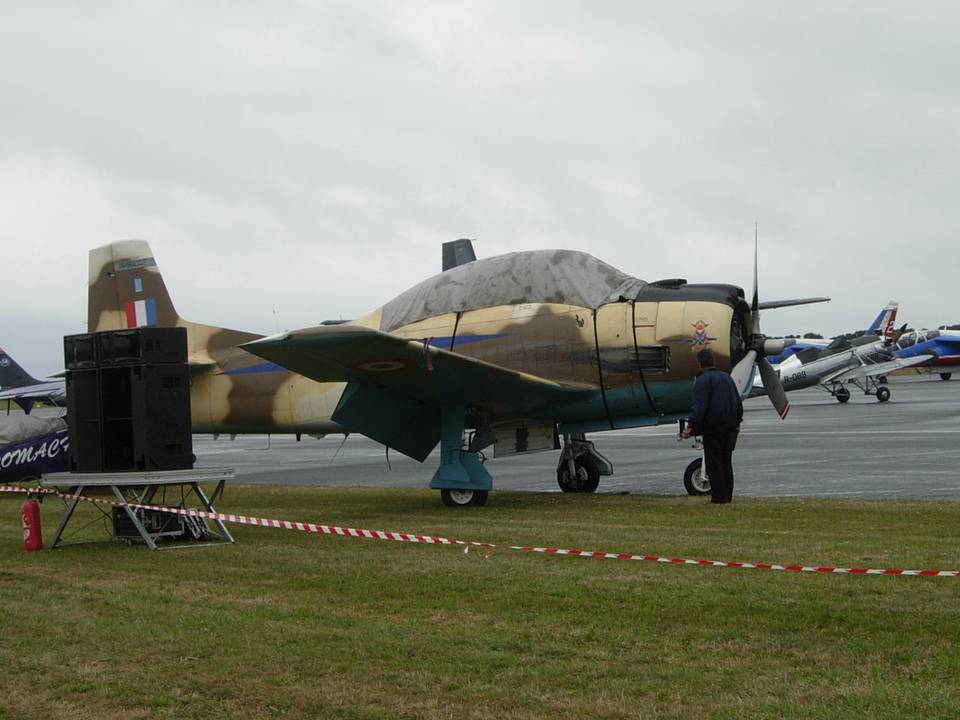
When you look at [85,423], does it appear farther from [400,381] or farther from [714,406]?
[714,406]

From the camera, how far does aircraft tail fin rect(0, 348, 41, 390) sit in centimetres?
4488

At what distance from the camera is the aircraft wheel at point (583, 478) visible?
16.2 meters

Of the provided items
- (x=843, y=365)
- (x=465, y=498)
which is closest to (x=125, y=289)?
(x=465, y=498)

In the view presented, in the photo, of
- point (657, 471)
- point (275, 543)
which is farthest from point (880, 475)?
point (275, 543)

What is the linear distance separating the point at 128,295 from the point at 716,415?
31.9 ft

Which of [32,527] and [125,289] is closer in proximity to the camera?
[32,527]

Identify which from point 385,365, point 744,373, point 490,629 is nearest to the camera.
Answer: point 490,629

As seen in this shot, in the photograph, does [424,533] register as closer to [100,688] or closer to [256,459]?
[100,688]

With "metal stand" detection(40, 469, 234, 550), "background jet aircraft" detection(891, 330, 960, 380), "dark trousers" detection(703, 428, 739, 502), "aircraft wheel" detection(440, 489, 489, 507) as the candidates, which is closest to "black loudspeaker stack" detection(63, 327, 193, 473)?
"metal stand" detection(40, 469, 234, 550)

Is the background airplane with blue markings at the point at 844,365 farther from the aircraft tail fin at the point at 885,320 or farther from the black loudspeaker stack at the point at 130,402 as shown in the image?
the black loudspeaker stack at the point at 130,402

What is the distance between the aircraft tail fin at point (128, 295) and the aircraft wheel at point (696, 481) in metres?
7.09

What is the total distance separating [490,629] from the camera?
6453 millimetres

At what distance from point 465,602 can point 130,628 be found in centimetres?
211

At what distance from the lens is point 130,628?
677 centimetres
